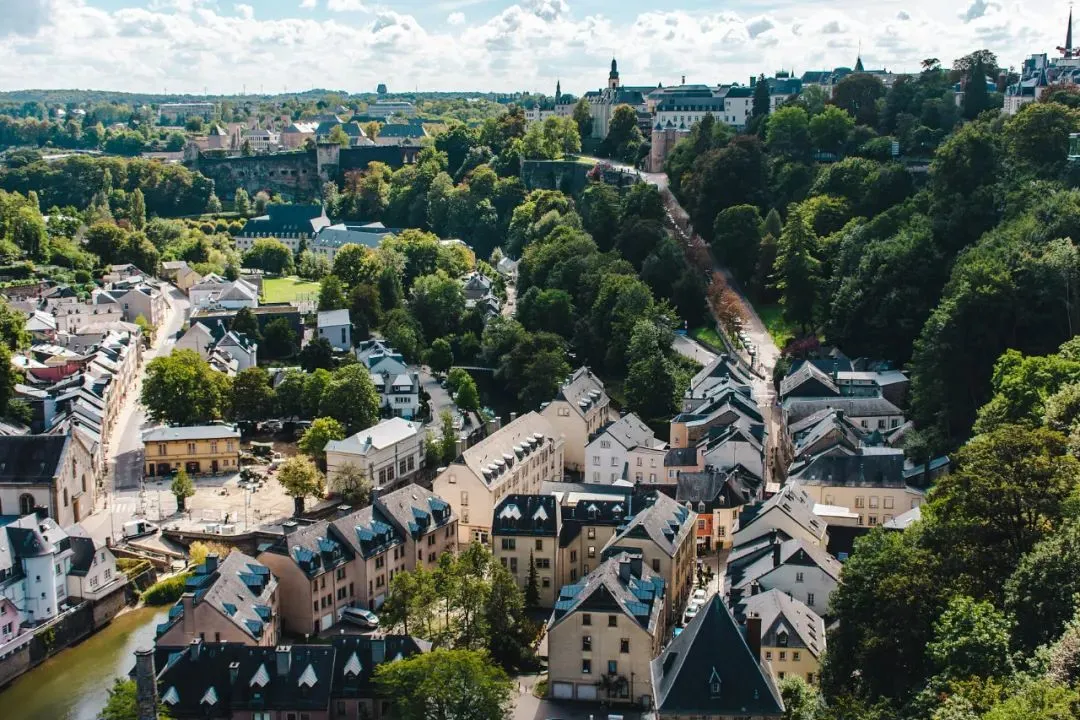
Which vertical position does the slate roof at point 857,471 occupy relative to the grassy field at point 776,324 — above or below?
below

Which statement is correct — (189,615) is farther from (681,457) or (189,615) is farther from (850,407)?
(850,407)

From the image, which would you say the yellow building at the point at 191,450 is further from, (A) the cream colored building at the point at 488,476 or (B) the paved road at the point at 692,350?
(B) the paved road at the point at 692,350

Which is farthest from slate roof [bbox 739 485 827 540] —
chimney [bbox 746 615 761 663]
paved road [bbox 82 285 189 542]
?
paved road [bbox 82 285 189 542]

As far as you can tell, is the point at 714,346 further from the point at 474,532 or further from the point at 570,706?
the point at 570,706

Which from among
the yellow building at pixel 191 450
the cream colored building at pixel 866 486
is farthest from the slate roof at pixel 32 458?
the cream colored building at pixel 866 486

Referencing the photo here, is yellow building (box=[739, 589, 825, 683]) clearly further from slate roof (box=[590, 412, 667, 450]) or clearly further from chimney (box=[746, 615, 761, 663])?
slate roof (box=[590, 412, 667, 450])

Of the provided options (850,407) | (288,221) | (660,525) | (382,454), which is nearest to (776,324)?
(850,407)
